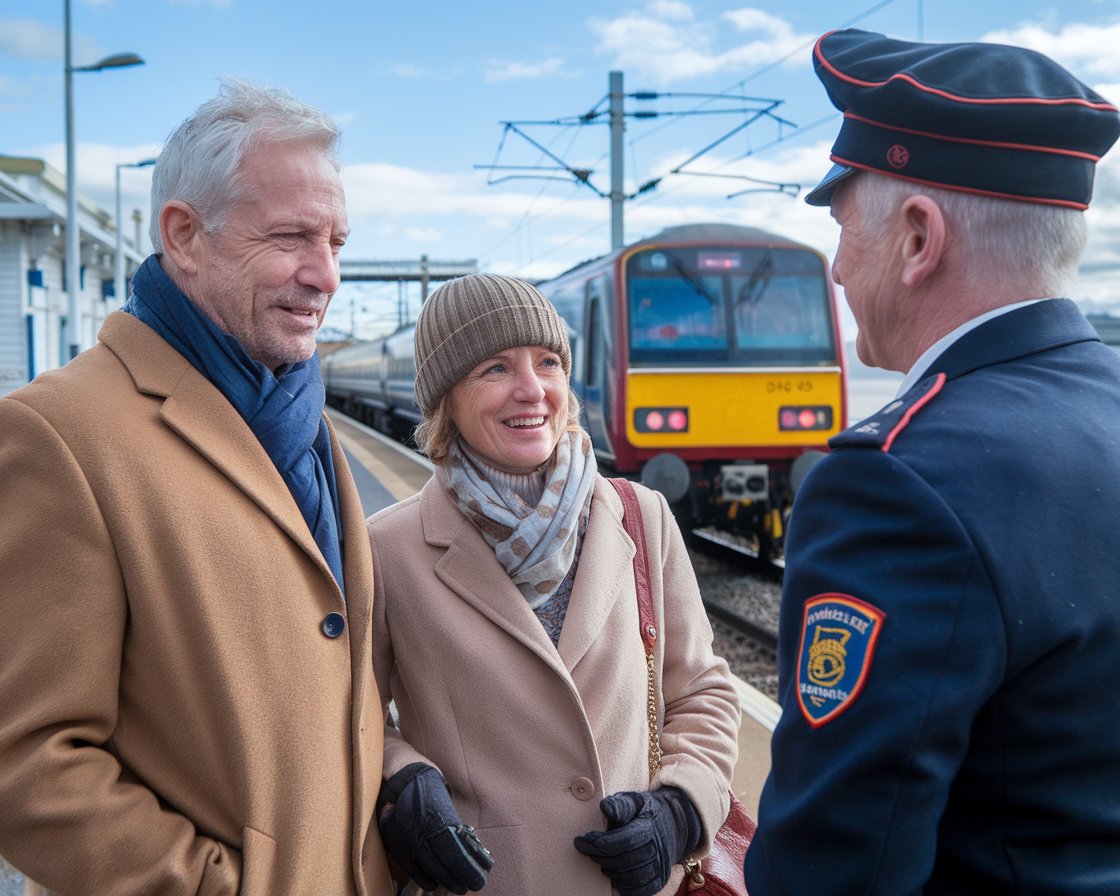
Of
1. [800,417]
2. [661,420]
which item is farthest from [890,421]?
[800,417]

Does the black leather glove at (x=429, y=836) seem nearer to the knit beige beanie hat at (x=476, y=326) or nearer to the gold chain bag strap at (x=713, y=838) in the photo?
the gold chain bag strap at (x=713, y=838)

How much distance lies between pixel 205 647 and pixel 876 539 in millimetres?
988

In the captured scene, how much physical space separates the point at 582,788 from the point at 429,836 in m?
0.31

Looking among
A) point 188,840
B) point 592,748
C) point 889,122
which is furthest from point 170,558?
point 889,122

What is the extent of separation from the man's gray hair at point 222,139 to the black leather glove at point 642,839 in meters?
1.27

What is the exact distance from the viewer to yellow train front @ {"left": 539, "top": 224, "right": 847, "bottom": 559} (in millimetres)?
8734

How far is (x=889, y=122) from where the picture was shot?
4.14 ft

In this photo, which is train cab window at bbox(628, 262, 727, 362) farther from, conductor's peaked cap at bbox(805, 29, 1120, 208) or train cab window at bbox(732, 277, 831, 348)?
conductor's peaked cap at bbox(805, 29, 1120, 208)

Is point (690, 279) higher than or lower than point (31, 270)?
lower

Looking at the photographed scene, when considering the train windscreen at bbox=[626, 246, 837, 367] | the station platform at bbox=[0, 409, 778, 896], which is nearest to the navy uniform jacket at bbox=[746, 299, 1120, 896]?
the station platform at bbox=[0, 409, 778, 896]

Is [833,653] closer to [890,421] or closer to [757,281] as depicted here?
[890,421]

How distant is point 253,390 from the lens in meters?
1.71

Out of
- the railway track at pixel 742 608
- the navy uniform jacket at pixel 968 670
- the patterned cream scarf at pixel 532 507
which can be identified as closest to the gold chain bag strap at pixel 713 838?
the patterned cream scarf at pixel 532 507

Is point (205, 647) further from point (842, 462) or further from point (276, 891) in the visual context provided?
point (842, 462)
